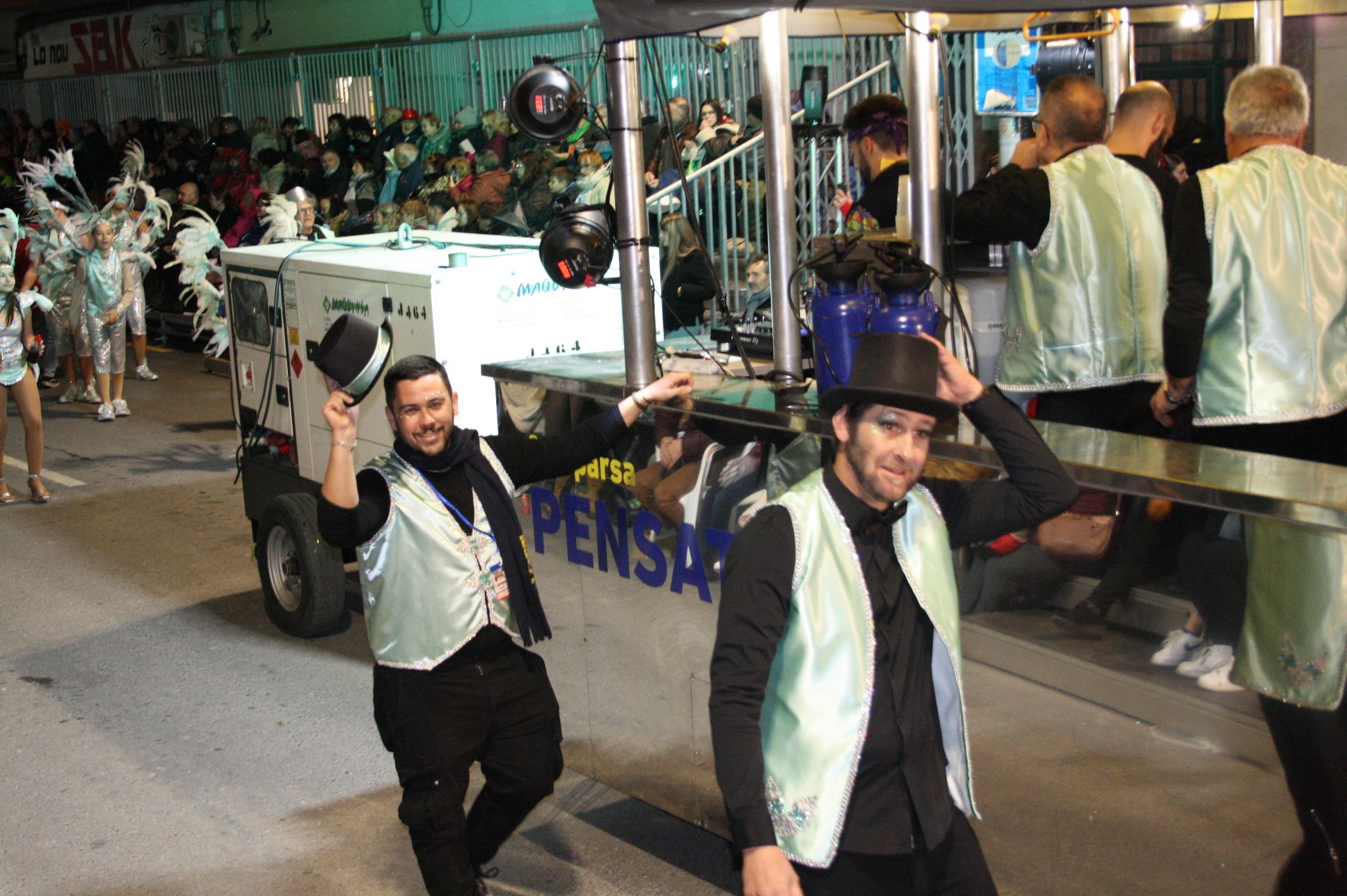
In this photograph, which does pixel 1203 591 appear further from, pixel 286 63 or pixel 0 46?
pixel 0 46

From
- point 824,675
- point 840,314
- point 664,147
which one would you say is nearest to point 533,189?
point 664,147

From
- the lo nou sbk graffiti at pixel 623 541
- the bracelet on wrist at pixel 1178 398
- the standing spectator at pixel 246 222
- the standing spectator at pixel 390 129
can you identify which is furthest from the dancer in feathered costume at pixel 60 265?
the bracelet on wrist at pixel 1178 398

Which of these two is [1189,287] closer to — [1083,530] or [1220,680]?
[1083,530]

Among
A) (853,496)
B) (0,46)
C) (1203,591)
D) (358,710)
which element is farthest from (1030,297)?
(0,46)

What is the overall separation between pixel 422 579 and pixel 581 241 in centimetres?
141

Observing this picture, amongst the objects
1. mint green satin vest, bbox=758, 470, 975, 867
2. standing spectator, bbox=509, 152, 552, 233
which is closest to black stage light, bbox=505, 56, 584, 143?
mint green satin vest, bbox=758, 470, 975, 867

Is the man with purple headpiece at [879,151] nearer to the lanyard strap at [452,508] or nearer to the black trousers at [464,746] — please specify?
the lanyard strap at [452,508]

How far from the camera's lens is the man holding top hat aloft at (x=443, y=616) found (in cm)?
427

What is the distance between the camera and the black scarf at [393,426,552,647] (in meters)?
4.39

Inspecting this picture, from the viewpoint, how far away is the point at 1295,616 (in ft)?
10.6

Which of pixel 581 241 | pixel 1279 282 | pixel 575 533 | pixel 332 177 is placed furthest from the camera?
pixel 332 177

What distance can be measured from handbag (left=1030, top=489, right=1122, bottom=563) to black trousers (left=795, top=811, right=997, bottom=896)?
0.80 meters

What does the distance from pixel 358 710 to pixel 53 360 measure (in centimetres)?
1227

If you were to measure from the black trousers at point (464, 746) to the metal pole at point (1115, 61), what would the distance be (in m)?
3.68
